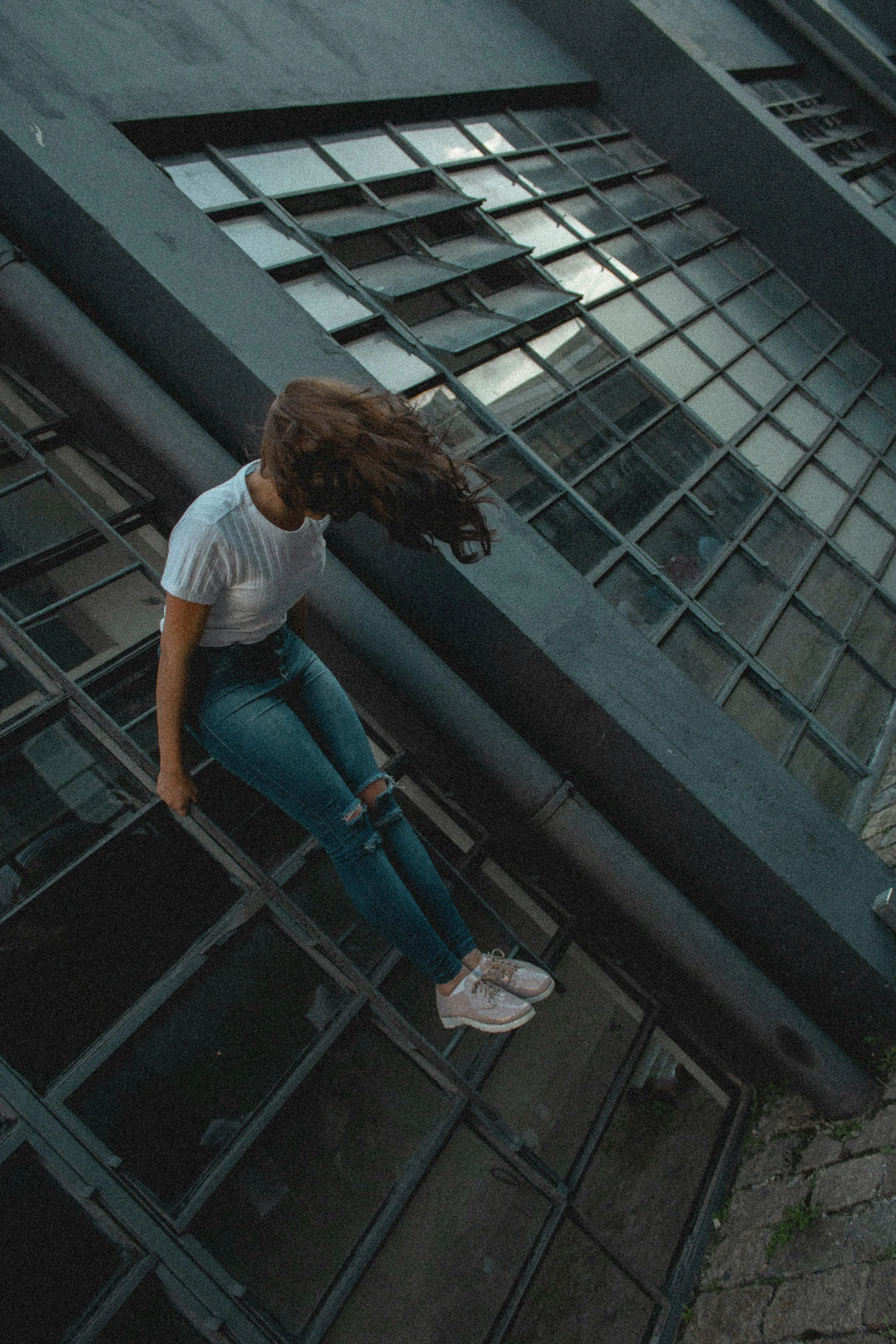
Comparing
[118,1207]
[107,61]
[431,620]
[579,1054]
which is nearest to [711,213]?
[107,61]

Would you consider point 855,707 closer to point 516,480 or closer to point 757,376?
point 516,480

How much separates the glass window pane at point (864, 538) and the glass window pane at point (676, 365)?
1432 mm

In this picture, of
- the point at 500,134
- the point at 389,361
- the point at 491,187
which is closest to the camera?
the point at 389,361

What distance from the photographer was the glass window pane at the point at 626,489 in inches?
172

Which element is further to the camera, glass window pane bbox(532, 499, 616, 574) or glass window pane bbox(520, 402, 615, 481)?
glass window pane bbox(520, 402, 615, 481)

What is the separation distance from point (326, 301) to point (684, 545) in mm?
2387

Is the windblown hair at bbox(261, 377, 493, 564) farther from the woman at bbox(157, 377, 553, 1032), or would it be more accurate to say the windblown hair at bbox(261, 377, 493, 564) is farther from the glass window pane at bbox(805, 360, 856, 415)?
the glass window pane at bbox(805, 360, 856, 415)

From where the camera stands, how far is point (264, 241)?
4082 mm

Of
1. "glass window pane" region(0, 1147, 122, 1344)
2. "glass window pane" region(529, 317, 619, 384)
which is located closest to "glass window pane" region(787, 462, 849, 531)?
"glass window pane" region(529, 317, 619, 384)

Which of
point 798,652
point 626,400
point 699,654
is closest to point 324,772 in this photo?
point 699,654

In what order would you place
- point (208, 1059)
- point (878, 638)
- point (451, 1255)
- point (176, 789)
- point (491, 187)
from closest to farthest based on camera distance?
1. point (176, 789)
2. point (208, 1059)
3. point (451, 1255)
4. point (878, 638)
5. point (491, 187)

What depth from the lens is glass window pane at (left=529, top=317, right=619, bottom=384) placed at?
4809 millimetres

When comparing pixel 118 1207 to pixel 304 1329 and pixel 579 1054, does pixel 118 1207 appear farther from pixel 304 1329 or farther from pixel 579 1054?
pixel 579 1054

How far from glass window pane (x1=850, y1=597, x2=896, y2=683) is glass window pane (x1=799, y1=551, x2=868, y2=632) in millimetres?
95
